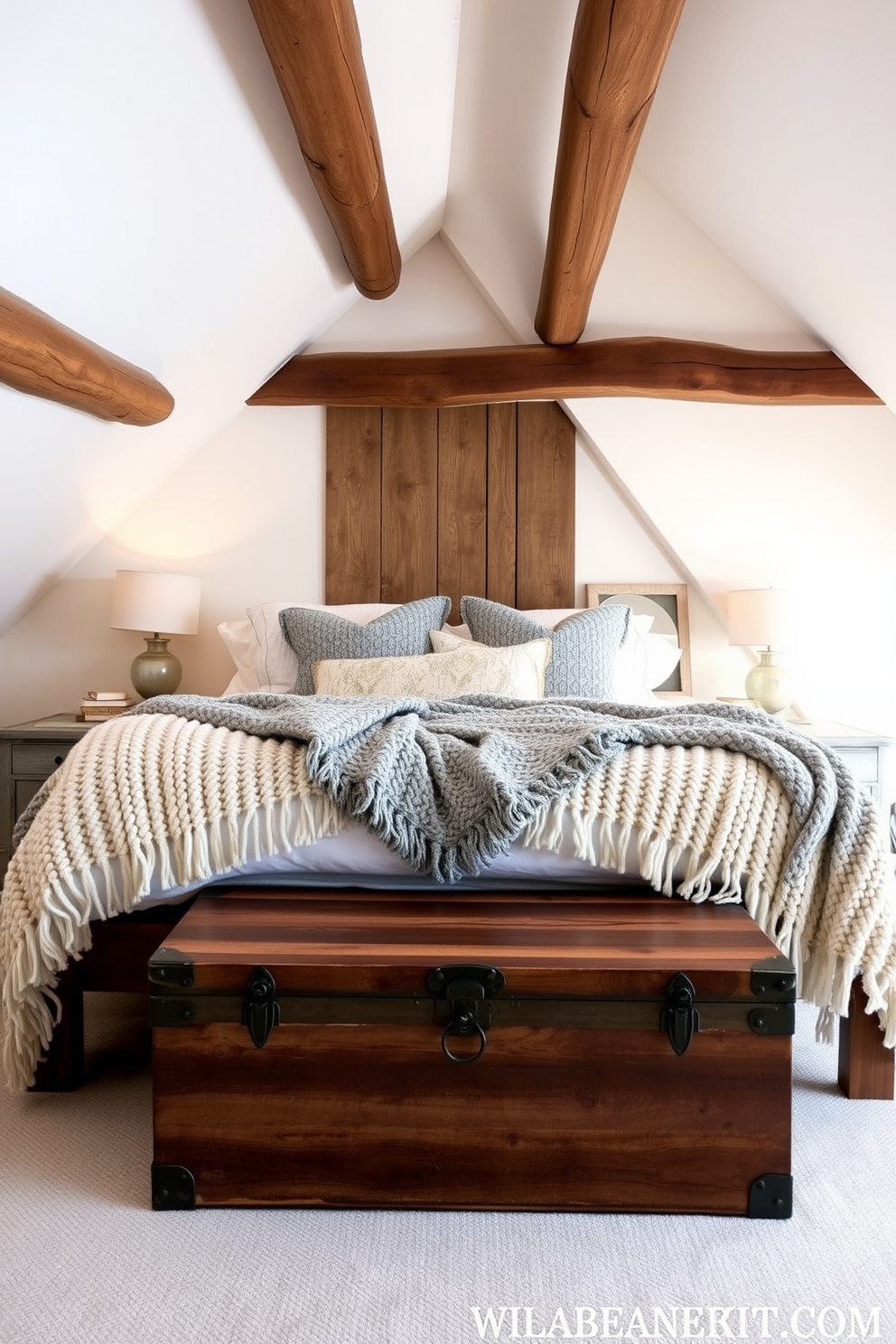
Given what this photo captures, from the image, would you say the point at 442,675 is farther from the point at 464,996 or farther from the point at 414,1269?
the point at 414,1269

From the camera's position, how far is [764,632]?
9.86 ft

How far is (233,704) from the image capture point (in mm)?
1909

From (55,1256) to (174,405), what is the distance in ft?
8.31

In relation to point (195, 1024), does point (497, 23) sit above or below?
above

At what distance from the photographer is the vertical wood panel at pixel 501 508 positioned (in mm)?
3545

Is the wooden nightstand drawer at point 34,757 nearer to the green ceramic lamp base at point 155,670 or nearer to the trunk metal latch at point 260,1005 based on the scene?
the green ceramic lamp base at point 155,670

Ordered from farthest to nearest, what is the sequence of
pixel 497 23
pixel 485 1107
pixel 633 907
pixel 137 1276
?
pixel 497 23, pixel 633 907, pixel 485 1107, pixel 137 1276

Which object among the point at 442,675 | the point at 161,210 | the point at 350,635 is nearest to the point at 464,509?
the point at 350,635

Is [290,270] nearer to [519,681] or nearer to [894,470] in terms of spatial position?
[519,681]

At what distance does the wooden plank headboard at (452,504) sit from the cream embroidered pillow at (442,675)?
3.14 ft

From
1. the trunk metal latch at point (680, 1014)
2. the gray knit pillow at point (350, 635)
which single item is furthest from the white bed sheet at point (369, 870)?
the gray knit pillow at point (350, 635)

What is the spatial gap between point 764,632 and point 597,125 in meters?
1.68

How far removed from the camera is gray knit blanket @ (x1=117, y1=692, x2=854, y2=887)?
1.49 metres

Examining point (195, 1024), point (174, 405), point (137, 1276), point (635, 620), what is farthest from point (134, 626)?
point (137, 1276)
